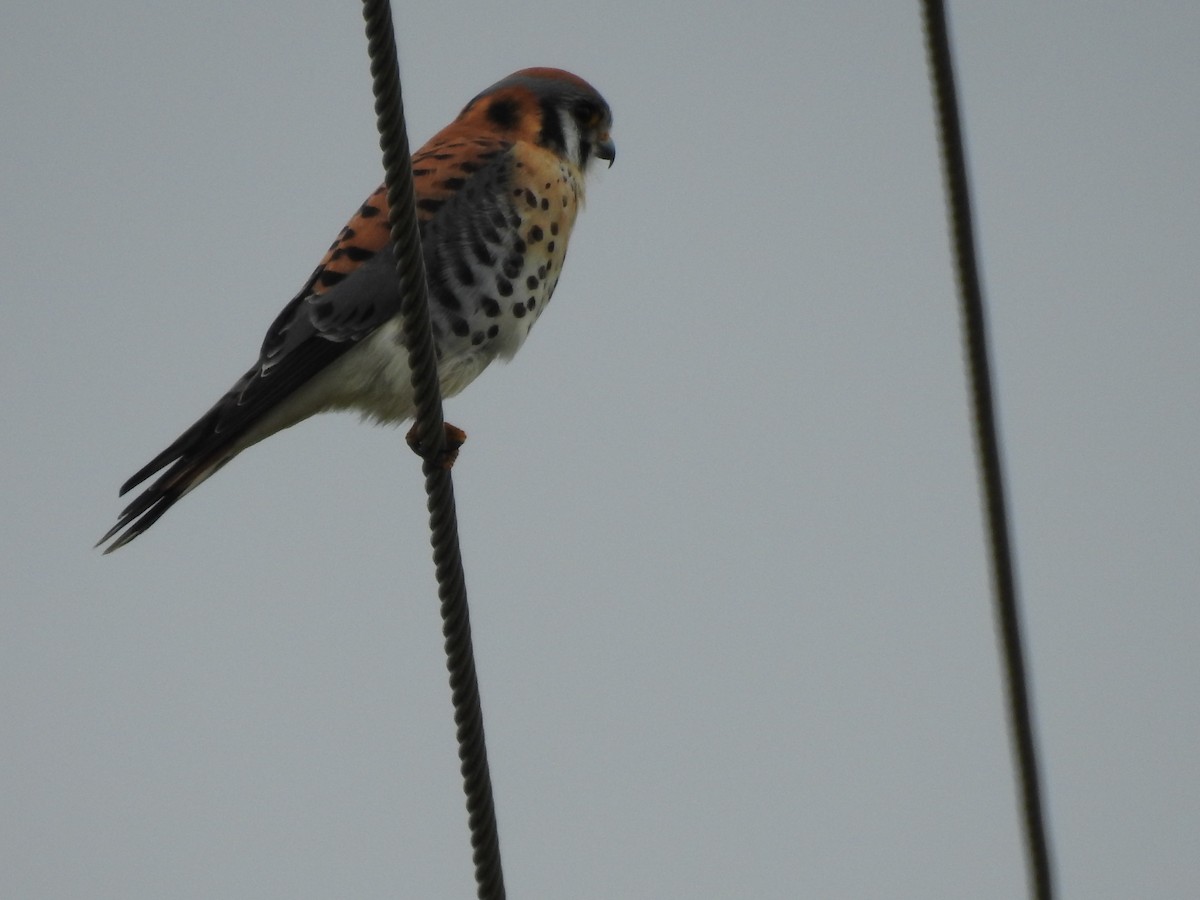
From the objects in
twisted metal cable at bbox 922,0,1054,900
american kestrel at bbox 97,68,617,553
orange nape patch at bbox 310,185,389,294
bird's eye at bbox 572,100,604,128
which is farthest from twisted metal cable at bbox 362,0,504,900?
bird's eye at bbox 572,100,604,128

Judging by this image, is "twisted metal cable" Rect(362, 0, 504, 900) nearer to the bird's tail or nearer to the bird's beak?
the bird's tail

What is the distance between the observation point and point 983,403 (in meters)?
2.22

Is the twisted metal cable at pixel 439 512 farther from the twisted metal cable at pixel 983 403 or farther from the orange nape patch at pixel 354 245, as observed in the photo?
the orange nape patch at pixel 354 245

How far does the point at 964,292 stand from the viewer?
2246 mm

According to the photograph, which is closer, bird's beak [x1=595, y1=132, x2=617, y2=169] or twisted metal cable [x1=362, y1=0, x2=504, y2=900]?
twisted metal cable [x1=362, y1=0, x2=504, y2=900]

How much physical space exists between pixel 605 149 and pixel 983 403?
2.90 metres

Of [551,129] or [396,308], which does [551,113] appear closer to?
[551,129]

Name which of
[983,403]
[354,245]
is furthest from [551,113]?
[983,403]

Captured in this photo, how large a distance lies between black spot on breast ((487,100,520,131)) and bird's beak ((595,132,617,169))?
0.31 meters

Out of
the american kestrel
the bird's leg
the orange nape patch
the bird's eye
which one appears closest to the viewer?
the bird's leg

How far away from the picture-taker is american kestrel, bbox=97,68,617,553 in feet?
11.8

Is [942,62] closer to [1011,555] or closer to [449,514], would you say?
[1011,555]

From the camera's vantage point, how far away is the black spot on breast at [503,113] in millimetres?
4707

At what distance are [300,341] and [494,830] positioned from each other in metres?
1.72
